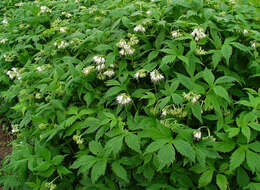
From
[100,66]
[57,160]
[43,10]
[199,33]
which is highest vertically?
[199,33]

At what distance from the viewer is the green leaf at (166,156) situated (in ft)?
5.88

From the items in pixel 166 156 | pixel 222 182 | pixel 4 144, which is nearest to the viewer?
pixel 166 156

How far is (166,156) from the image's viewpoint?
182cm

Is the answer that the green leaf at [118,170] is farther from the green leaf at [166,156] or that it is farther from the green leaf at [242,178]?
the green leaf at [242,178]

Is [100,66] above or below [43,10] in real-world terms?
below

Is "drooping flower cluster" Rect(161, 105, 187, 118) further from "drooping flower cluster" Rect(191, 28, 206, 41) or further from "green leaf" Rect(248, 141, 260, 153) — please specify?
"drooping flower cluster" Rect(191, 28, 206, 41)

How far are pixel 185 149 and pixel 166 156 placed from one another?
0.16 m

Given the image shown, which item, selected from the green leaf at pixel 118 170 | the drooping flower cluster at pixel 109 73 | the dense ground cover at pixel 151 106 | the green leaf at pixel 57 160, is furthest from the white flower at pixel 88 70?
the green leaf at pixel 118 170

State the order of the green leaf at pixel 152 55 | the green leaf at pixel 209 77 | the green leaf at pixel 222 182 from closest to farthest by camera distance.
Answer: the green leaf at pixel 222 182 < the green leaf at pixel 209 77 < the green leaf at pixel 152 55

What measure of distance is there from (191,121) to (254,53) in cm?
93

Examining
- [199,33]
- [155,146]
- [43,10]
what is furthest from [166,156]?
[43,10]

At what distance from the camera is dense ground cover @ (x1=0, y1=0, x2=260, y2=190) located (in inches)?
80.1

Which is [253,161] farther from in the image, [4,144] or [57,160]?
[4,144]

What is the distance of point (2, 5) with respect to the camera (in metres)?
6.82
